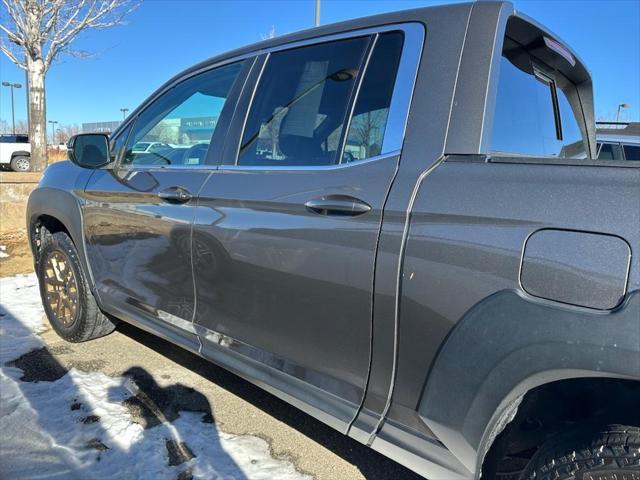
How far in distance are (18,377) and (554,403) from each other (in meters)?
3.19

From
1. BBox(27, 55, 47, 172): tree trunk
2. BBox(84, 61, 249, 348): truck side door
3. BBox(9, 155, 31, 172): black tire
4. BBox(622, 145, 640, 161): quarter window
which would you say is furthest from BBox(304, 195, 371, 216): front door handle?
BBox(9, 155, 31, 172): black tire

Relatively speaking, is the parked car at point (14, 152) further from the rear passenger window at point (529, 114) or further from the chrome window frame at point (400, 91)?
the rear passenger window at point (529, 114)

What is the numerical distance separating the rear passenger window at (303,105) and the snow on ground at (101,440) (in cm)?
145

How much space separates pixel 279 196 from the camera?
200 centimetres

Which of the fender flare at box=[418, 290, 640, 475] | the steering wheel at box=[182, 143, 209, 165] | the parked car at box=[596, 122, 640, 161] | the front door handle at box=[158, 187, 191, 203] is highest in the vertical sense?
the parked car at box=[596, 122, 640, 161]

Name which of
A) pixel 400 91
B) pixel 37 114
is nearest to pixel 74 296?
pixel 400 91

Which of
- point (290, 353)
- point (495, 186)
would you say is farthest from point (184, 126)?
point (495, 186)

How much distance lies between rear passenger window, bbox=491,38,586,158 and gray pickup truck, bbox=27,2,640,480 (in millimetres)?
13

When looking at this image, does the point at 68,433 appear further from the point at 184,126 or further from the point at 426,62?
the point at 426,62

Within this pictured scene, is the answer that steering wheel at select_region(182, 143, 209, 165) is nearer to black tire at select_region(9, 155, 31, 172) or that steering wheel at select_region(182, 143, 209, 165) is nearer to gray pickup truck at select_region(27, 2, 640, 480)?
gray pickup truck at select_region(27, 2, 640, 480)

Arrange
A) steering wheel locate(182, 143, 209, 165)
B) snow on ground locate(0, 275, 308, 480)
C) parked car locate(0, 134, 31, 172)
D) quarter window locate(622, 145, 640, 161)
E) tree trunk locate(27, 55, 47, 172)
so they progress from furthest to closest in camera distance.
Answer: parked car locate(0, 134, 31, 172), tree trunk locate(27, 55, 47, 172), quarter window locate(622, 145, 640, 161), steering wheel locate(182, 143, 209, 165), snow on ground locate(0, 275, 308, 480)

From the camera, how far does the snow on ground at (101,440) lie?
7.48 ft

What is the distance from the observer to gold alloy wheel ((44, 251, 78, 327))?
11.7 feet

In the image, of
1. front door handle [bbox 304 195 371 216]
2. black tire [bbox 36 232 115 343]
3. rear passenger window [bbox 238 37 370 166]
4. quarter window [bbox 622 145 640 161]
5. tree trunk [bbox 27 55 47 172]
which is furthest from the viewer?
tree trunk [bbox 27 55 47 172]
